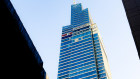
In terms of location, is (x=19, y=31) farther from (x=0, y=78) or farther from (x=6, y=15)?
(x=0, y=78)

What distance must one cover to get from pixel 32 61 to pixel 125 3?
8.28 metres

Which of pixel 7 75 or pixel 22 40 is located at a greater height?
pixel 22 40

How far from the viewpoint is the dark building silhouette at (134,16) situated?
1169cm

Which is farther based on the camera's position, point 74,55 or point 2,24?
point 74,55

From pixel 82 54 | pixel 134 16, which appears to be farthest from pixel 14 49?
pixel 82 54

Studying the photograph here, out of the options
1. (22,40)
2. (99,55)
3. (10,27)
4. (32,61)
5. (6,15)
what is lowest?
(99,55)

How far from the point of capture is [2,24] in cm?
774

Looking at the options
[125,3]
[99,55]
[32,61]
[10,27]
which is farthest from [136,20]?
[99,55]

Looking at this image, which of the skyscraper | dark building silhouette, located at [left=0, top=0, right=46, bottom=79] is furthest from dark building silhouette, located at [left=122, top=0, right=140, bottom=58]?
the skyscraper

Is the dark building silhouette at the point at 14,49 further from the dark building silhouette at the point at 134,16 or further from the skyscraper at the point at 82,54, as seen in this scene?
the skyscraper at the point at 82,54

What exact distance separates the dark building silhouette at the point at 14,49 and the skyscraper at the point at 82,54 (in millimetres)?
111233

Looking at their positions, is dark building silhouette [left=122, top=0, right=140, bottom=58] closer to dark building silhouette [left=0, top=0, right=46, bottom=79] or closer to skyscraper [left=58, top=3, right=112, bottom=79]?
dark building silhouette [left=0, top=0, right=46, bottom=79]

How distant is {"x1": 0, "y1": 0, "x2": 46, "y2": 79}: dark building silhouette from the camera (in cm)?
767

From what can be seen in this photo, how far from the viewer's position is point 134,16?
12320mm
